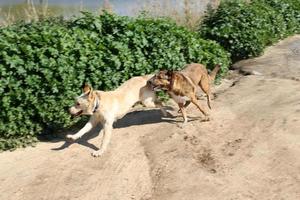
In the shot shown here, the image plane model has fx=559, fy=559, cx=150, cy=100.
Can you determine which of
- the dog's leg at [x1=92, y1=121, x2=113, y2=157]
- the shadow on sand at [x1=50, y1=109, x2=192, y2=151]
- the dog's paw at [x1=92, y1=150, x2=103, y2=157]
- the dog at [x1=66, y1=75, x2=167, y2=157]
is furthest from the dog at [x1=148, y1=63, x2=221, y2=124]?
the dog's paw at [x1=92, y1=150, x2=103, y2=157]

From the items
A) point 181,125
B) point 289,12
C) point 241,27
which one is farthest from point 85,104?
point 289,12

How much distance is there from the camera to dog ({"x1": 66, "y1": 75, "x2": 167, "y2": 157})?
7648 mm

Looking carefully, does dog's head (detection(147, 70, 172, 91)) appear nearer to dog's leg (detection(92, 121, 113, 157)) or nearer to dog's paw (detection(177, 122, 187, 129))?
dog's paw (detection(177, 122, 187, 129))

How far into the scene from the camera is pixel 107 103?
7.94 meters

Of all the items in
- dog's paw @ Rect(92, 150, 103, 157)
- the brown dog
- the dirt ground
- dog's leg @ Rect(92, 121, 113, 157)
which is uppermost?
the brown dog

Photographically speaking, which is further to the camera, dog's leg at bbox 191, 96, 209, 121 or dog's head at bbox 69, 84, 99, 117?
dog's leg at bbox 191, 96, 209, 121

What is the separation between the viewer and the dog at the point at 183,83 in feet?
27.1

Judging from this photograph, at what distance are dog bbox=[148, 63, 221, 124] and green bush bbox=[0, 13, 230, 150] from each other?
0.97m

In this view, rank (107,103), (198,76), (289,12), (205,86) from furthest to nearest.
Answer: (289,12), (205,86), (198,76), (107,103)

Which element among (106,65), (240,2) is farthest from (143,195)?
(240,2)

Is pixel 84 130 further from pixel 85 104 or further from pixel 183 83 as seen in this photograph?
pixel 183 83

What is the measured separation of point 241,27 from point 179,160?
19.4 feet

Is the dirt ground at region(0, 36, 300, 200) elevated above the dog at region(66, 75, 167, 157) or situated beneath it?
situated beneath

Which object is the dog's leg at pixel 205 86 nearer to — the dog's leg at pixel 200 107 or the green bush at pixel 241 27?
the dog's leg at pixel 200 107
